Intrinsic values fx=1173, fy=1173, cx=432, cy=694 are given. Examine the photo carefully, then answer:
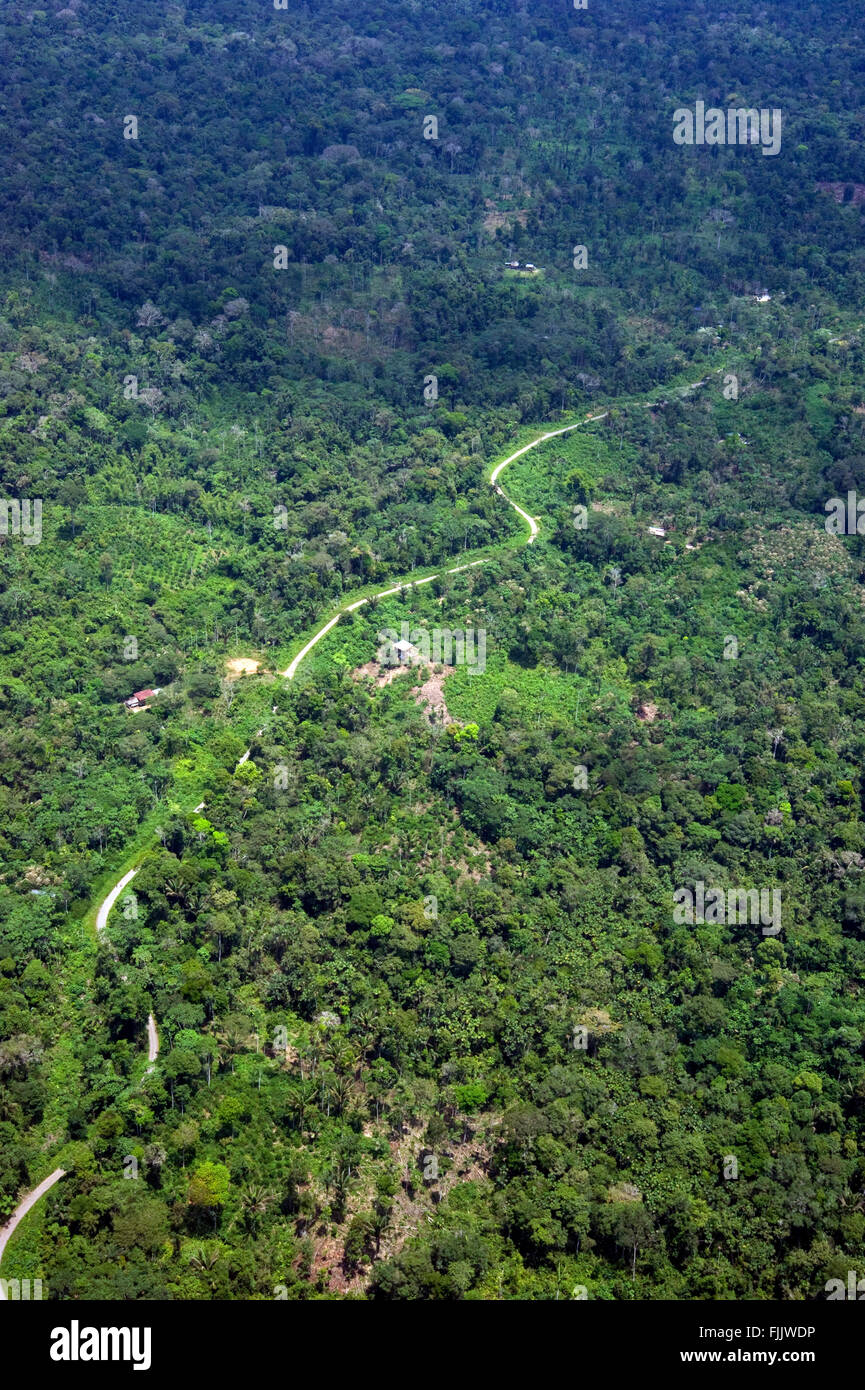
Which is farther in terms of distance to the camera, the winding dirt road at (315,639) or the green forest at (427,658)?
the green forest at (427,658)

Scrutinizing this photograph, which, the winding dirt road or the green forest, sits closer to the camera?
the winding dirt road

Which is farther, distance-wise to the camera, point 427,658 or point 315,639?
point 315,639

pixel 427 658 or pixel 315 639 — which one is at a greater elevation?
pixel 315 639

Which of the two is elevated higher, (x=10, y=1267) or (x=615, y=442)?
(x=615, y=442)

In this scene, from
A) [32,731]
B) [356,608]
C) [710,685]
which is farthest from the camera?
[356,608]

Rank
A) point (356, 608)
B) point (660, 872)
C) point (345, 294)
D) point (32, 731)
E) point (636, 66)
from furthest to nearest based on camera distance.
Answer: point (636, 66), point (345, 294), point (356, 608), point (32, 731), point (660, 872)

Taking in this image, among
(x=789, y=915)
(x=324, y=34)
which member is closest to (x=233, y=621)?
(x=789, y=915)

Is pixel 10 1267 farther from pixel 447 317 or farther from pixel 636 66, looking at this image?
pixel 636 66

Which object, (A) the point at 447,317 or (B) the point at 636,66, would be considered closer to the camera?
(A) the point at 447,317
